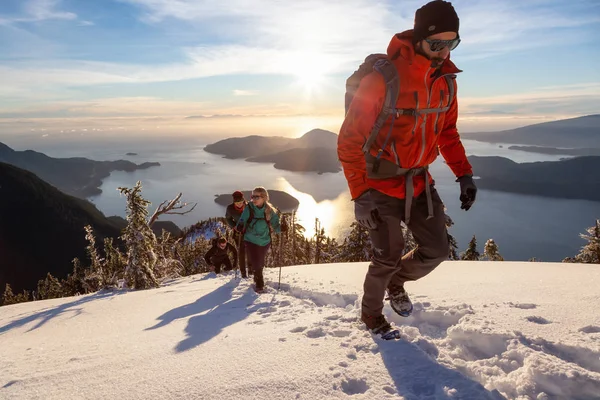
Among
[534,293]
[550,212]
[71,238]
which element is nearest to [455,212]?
[550,212]

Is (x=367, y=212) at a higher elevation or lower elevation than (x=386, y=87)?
lower

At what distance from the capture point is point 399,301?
3779 millimetres

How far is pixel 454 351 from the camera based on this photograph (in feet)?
9.38

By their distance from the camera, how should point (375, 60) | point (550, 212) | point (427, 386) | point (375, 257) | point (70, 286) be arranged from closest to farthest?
point (427, 386) → point (375, 60) → point (375, 257) → point (70, 286) → point (550, 212)

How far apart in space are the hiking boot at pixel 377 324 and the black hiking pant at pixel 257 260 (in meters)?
3.70

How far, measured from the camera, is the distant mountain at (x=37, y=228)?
140375mm

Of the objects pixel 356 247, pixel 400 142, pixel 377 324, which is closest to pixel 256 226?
pixel 377 324

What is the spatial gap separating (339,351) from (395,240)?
1.12 m

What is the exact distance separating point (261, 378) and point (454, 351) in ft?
5.31

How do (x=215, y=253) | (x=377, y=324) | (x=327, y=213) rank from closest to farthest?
(x=377, y=324) < (x=215, y=253) < (x=327, y=213)

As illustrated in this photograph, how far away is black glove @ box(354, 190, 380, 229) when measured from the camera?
3.11 m

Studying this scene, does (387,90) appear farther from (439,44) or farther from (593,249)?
(593,249)

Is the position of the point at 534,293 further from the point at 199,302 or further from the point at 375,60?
the point at 199,302

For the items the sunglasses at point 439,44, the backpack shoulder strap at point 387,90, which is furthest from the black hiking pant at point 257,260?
the sunglasses at point 439,44
